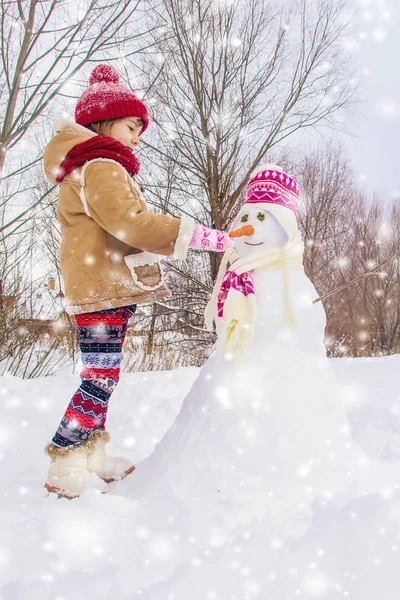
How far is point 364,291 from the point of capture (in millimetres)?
13812

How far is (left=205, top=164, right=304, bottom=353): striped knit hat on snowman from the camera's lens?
1.77 m

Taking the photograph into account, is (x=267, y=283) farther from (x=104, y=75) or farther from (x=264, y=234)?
(x=104, y=75)

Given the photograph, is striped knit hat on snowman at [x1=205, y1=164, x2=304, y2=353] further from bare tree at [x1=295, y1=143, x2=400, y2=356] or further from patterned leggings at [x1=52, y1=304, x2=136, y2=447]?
bare tree at [x1=295, y1=143, x2=400, y2=356]

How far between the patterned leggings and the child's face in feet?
2.41

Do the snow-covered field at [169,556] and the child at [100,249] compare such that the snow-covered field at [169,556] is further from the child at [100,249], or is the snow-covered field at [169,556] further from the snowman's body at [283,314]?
the snowman's body at [283,314]

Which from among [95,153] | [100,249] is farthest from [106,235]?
[95,153]

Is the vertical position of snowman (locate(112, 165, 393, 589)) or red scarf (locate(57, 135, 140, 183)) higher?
red scarf (locate(57, 135, 140, 183))

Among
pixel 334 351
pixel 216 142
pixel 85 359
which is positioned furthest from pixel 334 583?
pixel 334 351

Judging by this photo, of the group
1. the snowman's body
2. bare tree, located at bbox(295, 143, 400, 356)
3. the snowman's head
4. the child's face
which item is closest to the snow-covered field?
the snowman's body

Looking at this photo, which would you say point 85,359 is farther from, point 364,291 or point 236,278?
point 364,291

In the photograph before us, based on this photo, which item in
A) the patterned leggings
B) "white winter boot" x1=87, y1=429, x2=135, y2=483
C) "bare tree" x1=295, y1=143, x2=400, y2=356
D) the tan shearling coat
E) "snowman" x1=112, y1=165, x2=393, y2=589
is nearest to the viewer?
"snowman" x1=112, y1=165, x2=393, y2=589

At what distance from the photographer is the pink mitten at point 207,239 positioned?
5.02ft

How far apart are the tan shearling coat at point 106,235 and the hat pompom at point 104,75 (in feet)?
1.04

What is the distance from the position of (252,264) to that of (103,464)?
1.08 m
